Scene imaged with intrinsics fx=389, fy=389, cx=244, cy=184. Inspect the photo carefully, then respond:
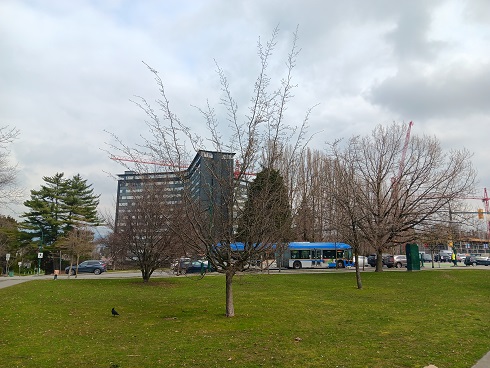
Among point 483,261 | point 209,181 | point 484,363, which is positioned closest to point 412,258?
point 209,181

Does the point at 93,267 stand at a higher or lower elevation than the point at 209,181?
lower

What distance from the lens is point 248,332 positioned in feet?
27.5

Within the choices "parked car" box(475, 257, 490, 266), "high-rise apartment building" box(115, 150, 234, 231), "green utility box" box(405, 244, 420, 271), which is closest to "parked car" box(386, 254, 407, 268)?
"green utility box" box(405, 244, 420, 271)

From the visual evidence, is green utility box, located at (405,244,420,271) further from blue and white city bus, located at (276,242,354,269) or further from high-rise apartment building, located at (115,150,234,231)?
high-rise apartment building, located at (115,150,234,231)

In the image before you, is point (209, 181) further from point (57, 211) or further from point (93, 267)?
point (57, 211)

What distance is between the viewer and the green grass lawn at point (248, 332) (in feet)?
20.7

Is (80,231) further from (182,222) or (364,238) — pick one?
(182,222)

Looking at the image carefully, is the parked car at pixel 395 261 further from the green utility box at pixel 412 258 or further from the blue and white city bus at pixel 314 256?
the green utility box at pixel 412 258

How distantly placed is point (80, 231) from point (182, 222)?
3664 cm

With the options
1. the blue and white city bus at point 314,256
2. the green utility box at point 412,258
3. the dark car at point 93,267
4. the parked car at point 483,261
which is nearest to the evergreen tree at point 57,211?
the dark car at point 93,267

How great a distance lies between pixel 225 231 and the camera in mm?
9672

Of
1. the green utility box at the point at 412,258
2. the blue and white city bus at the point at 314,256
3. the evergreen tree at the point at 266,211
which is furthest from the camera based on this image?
the blue and white city bus at the point at 314,256

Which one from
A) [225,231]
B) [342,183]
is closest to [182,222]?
[225,231]

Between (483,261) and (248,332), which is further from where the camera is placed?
(483,261)
